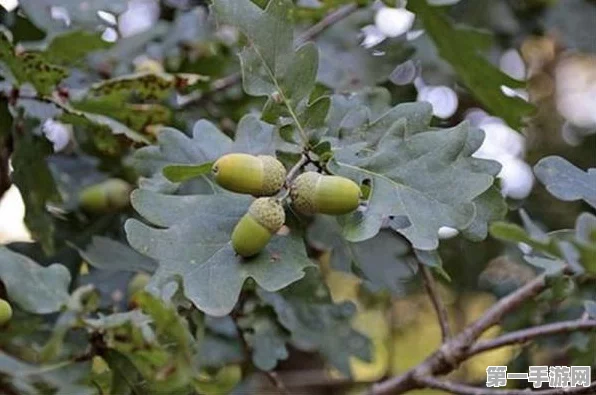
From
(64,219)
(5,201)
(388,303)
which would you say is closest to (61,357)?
(64,219)

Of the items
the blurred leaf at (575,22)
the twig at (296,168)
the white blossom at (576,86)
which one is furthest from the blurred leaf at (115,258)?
the white blossom at (576,86)

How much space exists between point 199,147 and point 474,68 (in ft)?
1.34

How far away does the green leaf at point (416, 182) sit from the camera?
2.71 ft

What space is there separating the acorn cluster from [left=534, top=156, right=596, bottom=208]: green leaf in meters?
0.19

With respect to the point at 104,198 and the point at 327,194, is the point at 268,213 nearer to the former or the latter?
the point at 327,194

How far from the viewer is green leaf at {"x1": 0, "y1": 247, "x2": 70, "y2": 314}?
1.06 metres

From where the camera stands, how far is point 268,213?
31.8 inches

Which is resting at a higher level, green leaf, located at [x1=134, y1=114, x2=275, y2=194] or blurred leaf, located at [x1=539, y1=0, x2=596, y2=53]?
green leaf, located at [x1=134, y1=114, x2=275, y2=194]

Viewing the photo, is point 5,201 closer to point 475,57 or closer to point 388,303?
point 475,57

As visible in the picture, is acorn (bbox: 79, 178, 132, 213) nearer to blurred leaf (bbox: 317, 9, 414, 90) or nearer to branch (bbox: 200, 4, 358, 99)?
branch (bbox: 200, 4, 358, 99)

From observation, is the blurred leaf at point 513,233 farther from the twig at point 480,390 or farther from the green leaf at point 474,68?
the green leaf at point 474,68

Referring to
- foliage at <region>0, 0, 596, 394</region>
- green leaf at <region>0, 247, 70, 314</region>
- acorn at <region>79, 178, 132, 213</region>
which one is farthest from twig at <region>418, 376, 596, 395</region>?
acorn at <region>79, 178, 132, 213</region>

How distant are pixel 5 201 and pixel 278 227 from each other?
794 millimetres

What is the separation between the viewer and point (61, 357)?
118 centimetres
